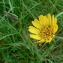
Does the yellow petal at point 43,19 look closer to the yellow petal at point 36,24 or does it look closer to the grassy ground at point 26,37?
the yellow petal at point 36,24

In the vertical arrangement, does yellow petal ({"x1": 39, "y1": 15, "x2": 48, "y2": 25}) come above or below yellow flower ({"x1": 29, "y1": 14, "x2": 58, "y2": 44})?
above

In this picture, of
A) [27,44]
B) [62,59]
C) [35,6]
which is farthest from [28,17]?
[62,59]

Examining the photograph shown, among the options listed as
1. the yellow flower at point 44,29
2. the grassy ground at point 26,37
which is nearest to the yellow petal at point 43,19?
the yellow flower at point 44,29

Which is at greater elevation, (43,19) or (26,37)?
(43,19)

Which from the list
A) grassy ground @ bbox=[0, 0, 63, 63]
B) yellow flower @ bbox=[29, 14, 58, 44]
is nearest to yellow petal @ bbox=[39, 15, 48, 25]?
yellow flower @ bbox=[29, 14, 58, 44]

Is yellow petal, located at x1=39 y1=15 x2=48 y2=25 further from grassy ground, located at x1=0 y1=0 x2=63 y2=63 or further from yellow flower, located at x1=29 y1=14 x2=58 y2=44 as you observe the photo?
grassy ground, located at x1=0 y1=0 x2=63 y2=63
